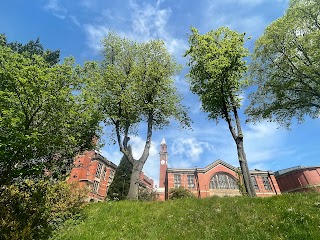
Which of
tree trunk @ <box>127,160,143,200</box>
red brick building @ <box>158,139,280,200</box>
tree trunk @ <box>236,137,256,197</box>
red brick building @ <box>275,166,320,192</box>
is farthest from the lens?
red brick building @ <box>158,139,280,200</box>

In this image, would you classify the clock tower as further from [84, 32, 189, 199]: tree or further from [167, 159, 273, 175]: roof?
[84, 32, 189, 199]: tree

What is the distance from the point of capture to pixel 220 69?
18938mm

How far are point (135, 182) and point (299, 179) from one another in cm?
5570

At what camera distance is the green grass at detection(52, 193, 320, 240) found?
8.52 meters

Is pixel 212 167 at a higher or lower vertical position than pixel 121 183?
higher

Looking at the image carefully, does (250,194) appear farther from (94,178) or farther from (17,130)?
(94,178)

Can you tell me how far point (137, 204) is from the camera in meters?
14.7

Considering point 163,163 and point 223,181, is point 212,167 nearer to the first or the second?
point 223,181

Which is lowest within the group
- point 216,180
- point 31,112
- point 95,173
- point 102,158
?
point 31,112

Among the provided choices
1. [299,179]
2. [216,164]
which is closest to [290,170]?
[299,179]

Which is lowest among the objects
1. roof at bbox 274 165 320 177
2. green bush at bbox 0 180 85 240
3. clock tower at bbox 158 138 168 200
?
green bush at bbox 0 180 85 240

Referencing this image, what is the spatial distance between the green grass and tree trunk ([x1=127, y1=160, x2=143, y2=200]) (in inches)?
152

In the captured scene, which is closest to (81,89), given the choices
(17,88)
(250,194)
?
(17,88)

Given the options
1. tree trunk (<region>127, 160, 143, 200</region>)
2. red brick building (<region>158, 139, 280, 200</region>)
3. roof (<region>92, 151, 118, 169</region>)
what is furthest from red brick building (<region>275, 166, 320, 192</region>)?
tree trunk (<region>127, 160, 143, 200</region>)
